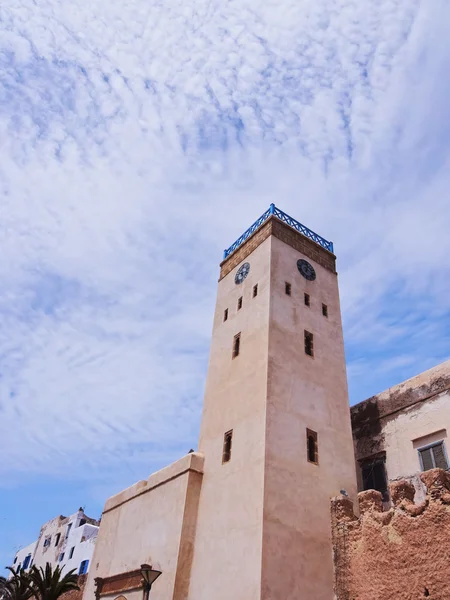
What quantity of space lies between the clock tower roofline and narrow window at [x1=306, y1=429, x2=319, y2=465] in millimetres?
6708

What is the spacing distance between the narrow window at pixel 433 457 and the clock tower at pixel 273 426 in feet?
6.13

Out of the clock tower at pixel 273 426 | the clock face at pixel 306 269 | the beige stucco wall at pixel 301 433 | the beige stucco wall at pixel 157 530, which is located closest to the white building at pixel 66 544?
the beige stucco wall at pixel 157 530

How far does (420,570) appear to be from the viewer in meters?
9.91

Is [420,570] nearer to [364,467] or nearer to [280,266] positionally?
[364,467]

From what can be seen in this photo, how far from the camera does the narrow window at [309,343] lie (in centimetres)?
1563

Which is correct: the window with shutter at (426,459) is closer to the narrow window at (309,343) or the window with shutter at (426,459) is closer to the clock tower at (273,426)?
the clock tower at (273,426)

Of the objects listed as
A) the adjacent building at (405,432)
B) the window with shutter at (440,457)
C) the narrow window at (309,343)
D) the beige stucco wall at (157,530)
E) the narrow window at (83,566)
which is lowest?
the beige stucco wall at (157,530)

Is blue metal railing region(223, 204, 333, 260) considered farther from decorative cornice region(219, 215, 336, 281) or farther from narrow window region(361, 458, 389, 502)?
narrow window region(361, 458, 389, 502)

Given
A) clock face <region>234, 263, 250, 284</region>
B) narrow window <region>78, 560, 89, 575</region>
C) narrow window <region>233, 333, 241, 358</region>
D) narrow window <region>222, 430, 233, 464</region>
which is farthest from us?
narrow window <region>78, 560, 89, 575</region>

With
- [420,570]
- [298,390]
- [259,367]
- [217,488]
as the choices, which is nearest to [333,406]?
[298,390]

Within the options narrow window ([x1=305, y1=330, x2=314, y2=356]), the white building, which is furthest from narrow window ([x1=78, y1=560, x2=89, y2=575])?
narrow window ([x1=305, y1=330, x2=314, y2=356])

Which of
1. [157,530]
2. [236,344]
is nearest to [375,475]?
[236,344]

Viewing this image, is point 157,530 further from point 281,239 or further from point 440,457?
point 281,239

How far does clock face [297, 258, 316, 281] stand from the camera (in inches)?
685
